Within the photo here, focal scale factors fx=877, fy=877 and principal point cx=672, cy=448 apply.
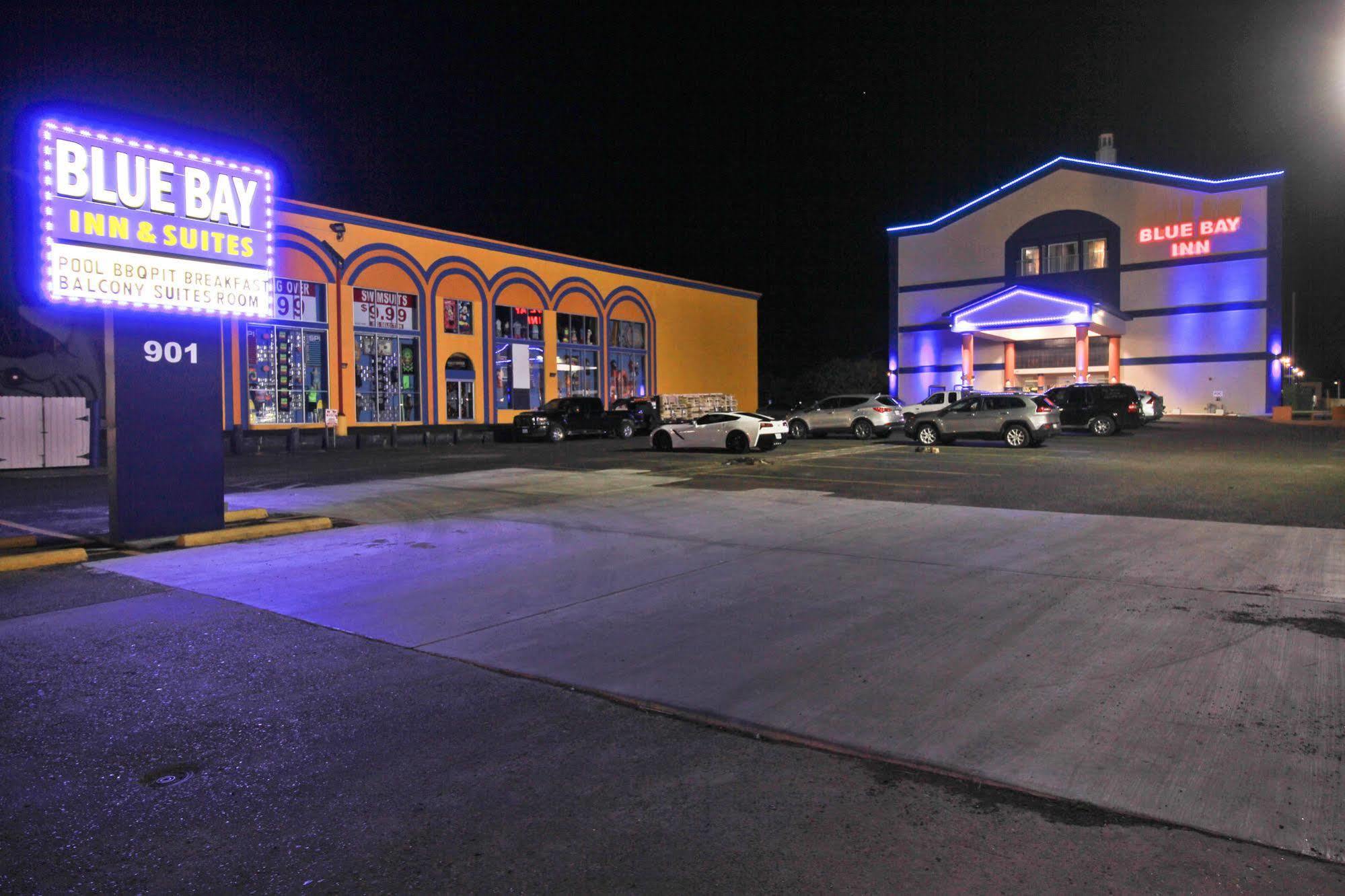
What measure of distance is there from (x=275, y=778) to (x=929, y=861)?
3.11 metres

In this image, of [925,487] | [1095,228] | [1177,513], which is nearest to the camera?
[1177,513]

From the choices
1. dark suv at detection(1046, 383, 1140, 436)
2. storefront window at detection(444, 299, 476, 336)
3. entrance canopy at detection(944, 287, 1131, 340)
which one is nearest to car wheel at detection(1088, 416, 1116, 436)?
dark suv at detection(1046, 383, 1140, 436)

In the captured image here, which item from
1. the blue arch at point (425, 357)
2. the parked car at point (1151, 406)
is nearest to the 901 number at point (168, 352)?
the blue arch at point (425, 357)

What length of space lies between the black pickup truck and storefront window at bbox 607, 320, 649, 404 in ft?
30.0

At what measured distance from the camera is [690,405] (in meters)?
40.1

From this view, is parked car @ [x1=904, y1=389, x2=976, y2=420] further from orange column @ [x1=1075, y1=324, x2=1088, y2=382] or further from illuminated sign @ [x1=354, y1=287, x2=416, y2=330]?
illuminated sign @ [x1=354, y1=287, x2=416, y2=330]

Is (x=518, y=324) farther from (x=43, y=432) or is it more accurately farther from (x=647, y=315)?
(x=43, y=432)

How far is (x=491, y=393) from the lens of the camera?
39031 millimetres

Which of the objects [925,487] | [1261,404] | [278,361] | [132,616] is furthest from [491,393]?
[1261,404]

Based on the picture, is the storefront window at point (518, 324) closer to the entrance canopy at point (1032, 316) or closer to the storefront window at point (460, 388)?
the storefront window at point (460, 388)

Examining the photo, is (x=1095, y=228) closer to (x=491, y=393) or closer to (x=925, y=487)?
(x=491, y=393)

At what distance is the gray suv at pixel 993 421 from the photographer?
24797 mm

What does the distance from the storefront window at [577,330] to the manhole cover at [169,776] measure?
38.8 m

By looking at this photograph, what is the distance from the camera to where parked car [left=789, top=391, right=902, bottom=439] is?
96.5 ft
